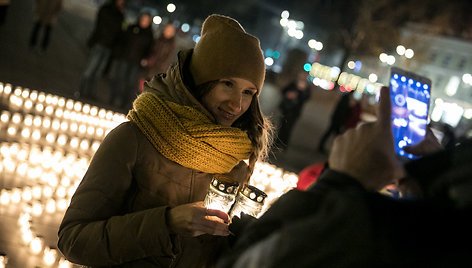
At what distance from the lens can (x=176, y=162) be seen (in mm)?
2117

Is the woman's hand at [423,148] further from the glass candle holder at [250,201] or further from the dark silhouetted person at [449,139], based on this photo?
the glass candle holder at [250,201]

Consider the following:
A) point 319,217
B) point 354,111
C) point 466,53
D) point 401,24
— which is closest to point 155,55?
point 354,111

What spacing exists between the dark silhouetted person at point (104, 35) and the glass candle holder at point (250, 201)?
9125mm

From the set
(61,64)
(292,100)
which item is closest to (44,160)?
(292,100)

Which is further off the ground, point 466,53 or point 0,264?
point 466,53

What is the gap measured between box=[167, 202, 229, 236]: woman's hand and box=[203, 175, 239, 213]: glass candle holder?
26 millimetres

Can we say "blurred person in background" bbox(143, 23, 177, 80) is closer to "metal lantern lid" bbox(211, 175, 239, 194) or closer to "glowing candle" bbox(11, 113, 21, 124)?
"glowing candle" bbox(11, 113, 21, 124)

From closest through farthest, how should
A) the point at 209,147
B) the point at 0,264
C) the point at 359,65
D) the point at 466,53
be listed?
the point at 209,147 → the point at 0,264 → the point at 466,53 → the point at 359,65

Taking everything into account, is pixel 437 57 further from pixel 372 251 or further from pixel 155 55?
pixel 372 251

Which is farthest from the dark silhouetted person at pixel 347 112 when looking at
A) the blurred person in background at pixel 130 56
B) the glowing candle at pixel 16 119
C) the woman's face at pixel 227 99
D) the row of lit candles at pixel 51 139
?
the woman's face at pixel 227 99

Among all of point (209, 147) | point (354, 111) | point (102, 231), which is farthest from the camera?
point (354, 111)

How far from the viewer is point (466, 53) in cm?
5909

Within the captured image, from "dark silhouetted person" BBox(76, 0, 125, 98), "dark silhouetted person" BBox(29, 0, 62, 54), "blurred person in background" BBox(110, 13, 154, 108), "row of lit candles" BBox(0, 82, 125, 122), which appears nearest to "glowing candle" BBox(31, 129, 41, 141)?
"row of lit candles" BBox(0, 82, 125, 122)

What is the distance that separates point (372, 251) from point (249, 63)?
160cm
